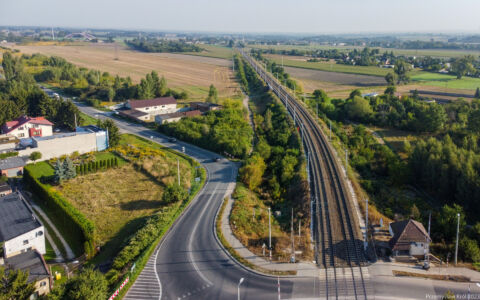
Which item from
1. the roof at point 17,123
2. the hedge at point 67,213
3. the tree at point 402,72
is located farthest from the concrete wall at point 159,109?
the tree at point 402,72

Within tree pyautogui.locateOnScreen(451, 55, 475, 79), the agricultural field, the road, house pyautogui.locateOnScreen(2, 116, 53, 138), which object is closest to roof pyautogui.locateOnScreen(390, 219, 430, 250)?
the road

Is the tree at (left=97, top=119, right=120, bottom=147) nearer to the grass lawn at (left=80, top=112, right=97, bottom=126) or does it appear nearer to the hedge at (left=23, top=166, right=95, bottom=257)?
the grass lawn at (left=80, top=112, right=97, bottom=126)

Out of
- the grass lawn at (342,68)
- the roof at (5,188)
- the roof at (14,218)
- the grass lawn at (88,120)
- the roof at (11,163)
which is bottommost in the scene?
the roof at (5,188)

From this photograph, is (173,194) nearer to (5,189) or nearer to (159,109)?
(5,189)

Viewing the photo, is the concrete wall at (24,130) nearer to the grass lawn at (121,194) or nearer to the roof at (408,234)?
the grass lawn at (121,194)

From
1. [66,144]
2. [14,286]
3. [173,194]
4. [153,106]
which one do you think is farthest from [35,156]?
[153,106]

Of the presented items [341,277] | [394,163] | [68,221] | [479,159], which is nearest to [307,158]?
[394,163]

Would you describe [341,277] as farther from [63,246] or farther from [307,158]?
[307,158]

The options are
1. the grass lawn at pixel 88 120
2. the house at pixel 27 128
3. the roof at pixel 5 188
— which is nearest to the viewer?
the roof at pixel 5 188
